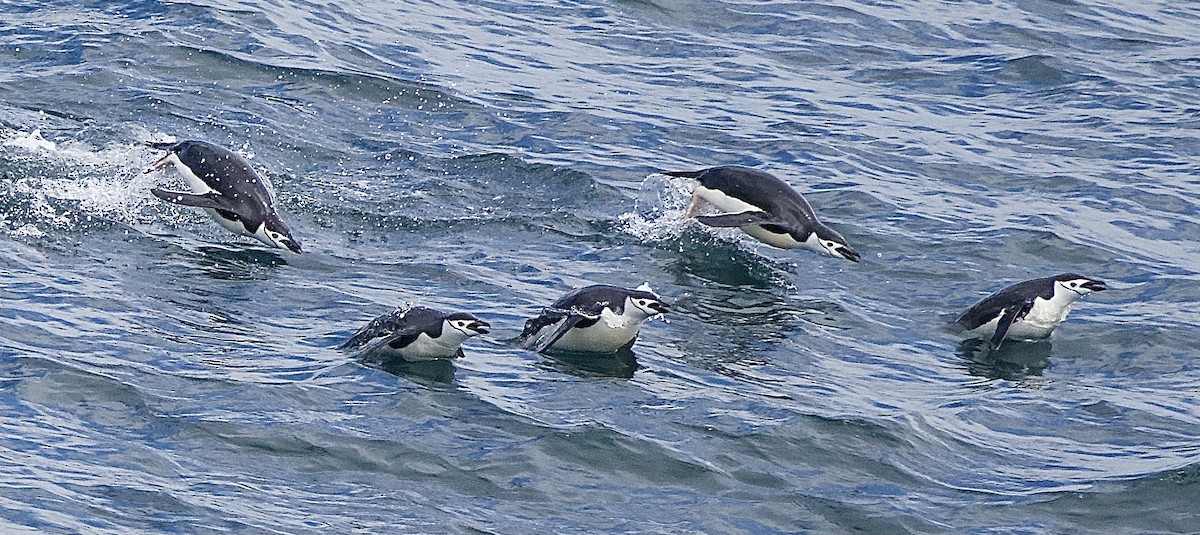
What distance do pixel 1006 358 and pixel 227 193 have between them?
19.0 ft

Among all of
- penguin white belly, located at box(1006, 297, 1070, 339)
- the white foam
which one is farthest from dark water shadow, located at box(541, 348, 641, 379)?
the white foam

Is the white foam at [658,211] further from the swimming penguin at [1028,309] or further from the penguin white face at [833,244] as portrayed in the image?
the swimming penguin at [1028,309]

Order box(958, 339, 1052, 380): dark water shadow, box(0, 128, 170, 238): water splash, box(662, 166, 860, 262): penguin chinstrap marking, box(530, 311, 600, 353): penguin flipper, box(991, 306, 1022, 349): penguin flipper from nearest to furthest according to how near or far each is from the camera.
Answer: box(530, 311, 600, 353): penguin flipper → box(958, 339, 1052, 380): dark water shadow → box(991, 306, 1022, 349): penguin flipper → box(0, 128, 170, 238): water splash → box(662, 166, 860, 262): penguin chinstrap marking

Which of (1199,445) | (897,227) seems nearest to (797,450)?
(1199,445)

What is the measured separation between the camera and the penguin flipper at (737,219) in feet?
44.5

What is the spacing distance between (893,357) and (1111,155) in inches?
240

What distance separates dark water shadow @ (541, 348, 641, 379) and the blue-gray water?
3 centimetres

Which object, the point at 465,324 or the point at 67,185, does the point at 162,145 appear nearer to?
the point at 67,185

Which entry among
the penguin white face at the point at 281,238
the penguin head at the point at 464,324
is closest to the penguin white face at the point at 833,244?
the penguin head at the point at 464,324

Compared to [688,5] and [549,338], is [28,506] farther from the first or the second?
[688,5]

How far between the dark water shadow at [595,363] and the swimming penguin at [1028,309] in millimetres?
2603

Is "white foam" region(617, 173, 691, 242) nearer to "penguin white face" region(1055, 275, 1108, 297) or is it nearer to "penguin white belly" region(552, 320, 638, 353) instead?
"penguin white belly" region(552, 320, 638, 353)

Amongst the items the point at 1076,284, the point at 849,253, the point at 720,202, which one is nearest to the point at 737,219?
the point at 720,202

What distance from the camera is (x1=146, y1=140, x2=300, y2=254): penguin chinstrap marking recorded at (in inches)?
509
